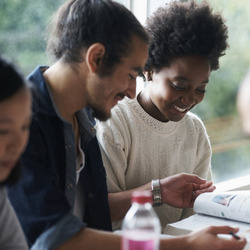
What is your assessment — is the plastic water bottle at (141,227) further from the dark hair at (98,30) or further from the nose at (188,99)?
the nose at (188,99)

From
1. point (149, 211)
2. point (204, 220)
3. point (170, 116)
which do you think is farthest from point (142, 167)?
point (149, 211)

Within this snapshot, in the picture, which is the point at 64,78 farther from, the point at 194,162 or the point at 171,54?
the point at 194,162

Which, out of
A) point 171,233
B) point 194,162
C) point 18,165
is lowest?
point 171,233

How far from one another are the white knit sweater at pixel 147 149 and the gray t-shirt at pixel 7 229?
586 millimetres

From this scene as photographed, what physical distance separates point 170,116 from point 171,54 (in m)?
0.21

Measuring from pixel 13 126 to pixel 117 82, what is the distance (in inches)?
17.6

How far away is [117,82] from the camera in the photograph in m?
1.28

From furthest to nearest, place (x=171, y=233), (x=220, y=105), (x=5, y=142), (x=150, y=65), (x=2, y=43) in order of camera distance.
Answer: (x=220, y=105)
(x=150, y=65)
(x=2, y=43)
(x=171, y=233)
(x=5, y=142)

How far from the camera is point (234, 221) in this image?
148 cm

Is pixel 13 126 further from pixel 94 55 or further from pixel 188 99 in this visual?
pixel 188 99

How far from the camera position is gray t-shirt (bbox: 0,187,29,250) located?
3.54 feet

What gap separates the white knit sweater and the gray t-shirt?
59cm

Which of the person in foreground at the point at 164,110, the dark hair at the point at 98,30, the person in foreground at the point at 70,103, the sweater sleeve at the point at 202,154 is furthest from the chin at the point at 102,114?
the sweater sleeve at the point at 202,154

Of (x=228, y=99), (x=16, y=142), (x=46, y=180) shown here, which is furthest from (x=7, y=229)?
(x=228, y=99)
